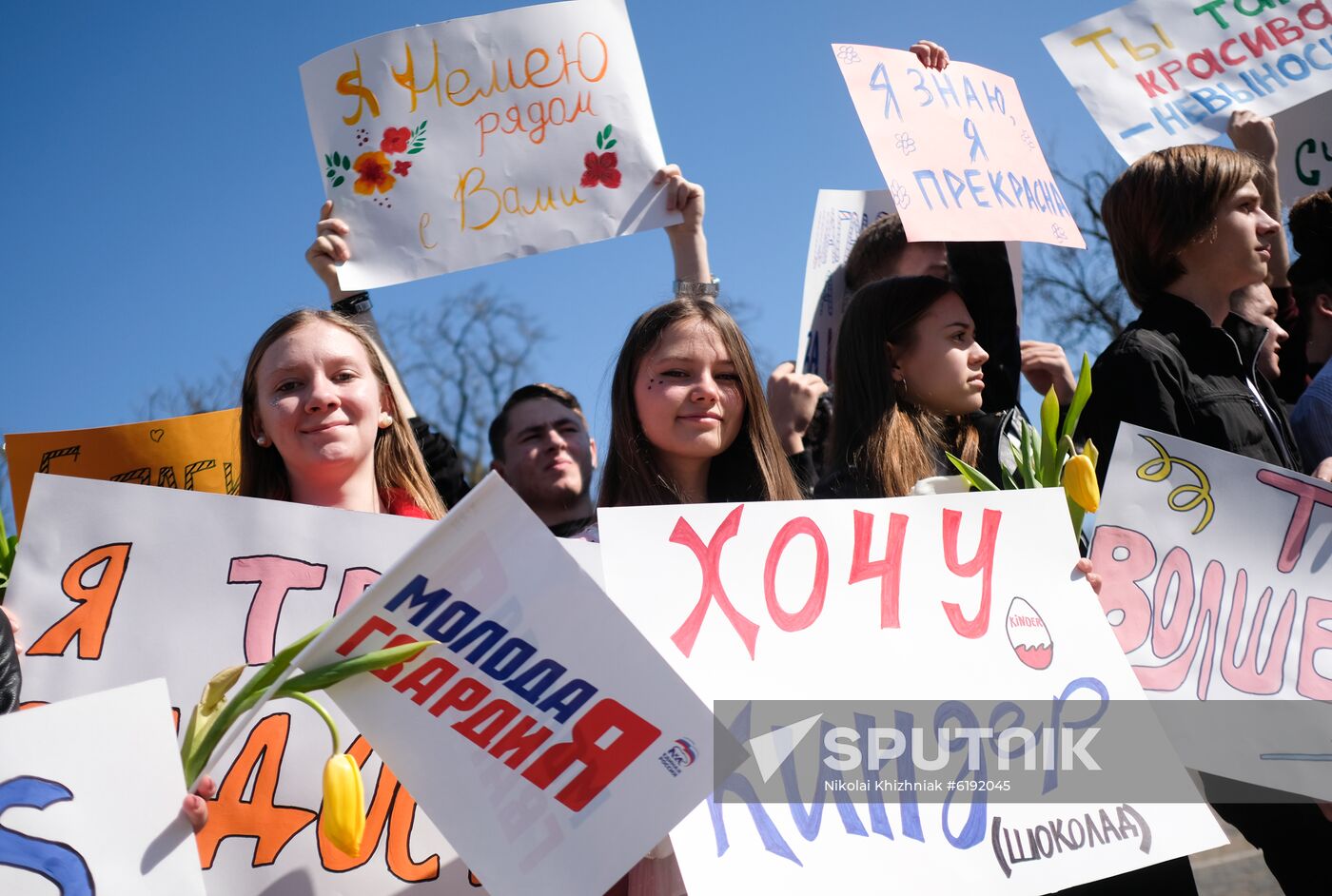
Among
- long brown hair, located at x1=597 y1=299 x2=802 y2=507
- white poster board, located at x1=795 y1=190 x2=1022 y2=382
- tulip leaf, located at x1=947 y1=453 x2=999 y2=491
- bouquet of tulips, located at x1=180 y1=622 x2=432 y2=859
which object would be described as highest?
white poster board, located at x1=795 y1=190 x2=1022 y2=382

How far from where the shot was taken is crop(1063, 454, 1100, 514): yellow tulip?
82.3 inches

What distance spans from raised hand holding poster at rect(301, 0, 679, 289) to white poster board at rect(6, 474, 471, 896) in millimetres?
1325

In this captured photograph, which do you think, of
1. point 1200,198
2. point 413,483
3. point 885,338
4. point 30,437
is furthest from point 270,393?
point 1200,198

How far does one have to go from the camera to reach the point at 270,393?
2.31 meters

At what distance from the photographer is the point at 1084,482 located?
2096 millimetres

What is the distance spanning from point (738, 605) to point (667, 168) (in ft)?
5.48

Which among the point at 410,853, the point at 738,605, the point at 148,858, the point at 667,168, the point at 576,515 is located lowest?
the point at 410,853

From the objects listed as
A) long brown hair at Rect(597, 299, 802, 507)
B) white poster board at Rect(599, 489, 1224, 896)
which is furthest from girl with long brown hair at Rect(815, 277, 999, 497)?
white poster board at Rect(599, 489, 1224, 896)

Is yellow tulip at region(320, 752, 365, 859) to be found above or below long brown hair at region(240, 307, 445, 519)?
below

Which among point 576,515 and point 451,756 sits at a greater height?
point 576,515

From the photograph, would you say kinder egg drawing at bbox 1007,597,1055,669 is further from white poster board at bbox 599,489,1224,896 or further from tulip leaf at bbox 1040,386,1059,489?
tulip leaf at bbox 1040,386,1059,489

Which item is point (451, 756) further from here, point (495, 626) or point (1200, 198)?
point (1200, 198)

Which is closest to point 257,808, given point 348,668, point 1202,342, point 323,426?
point 348,668

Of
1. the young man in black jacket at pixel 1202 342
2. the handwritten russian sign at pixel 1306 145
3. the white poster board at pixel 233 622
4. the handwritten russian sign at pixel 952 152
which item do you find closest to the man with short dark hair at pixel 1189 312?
the young man in black jacket at pixel 1202 342
